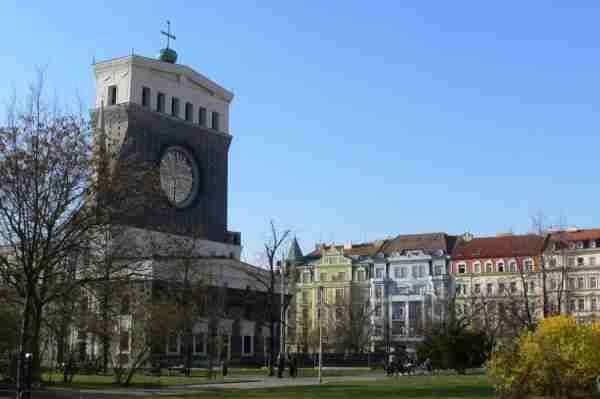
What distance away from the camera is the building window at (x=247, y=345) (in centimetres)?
9600

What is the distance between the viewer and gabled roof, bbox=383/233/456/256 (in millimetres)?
109750

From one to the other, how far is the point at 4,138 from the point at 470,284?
274 feet

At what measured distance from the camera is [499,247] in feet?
346

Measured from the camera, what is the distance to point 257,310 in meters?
97.6

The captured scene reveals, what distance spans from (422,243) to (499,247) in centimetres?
1139

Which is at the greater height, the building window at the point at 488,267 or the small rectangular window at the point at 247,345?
the building window at the point at 488,267

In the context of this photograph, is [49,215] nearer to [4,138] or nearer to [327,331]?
[4,138]

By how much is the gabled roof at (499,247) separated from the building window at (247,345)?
3125cm

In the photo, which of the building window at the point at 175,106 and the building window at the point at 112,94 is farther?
the building window at the point at 175,106

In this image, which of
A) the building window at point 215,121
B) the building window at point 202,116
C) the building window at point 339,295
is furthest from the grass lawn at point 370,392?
the building window at point 215,121

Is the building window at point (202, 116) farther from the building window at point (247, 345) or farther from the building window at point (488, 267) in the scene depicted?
the building window at point (488, 267)

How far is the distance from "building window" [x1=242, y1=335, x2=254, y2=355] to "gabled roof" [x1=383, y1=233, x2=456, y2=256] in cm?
2672

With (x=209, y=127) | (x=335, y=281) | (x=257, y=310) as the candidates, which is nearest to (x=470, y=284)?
(x=335, y=281)

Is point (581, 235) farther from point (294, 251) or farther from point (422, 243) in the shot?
point (294, 251)
